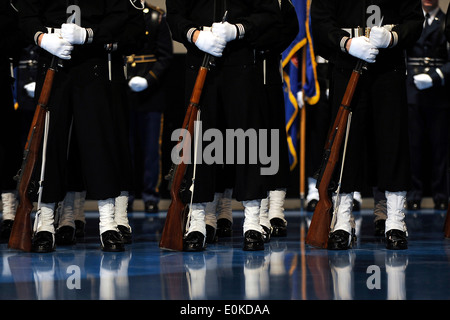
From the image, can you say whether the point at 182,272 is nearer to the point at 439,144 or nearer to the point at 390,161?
the point at 390,161

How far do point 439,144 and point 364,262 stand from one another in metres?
4.05

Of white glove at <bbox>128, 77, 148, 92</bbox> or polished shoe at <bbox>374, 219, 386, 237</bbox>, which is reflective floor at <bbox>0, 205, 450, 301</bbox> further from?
white glove at <bbox>128, 77, 148, 92</bbox>

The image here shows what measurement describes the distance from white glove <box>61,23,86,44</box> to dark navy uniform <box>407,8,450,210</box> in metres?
4.19

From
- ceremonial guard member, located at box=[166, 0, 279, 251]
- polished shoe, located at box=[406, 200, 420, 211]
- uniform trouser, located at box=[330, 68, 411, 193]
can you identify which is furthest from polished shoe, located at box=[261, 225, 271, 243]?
polished shoe, located at box=[406, 200, 420, 211]

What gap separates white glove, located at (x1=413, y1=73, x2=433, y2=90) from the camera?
8.12 meters

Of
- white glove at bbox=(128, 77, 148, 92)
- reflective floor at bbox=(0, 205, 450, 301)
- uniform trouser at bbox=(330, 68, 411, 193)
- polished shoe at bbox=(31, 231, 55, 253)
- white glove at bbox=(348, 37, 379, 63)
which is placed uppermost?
white glove at bbox=(128, 77, 148, 92)

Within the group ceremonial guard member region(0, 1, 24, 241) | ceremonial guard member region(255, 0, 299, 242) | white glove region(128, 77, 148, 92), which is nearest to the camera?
ceremonial guard member region(255, 0, 299, 242)

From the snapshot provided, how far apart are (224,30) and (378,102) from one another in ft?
3.38

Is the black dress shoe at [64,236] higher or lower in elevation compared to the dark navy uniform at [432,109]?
lower

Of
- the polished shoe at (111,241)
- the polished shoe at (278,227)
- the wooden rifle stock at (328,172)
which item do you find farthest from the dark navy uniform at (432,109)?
the polished shoe at (111,241)

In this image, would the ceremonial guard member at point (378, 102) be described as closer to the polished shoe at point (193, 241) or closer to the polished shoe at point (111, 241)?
the polished shoe at point (193, 241)

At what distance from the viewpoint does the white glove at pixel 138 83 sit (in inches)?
317

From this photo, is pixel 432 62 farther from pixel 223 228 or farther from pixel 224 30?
pixel 224 30

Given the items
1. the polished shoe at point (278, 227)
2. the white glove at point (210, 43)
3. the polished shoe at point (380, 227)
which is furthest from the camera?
the polished shoe at point (278, 227)
